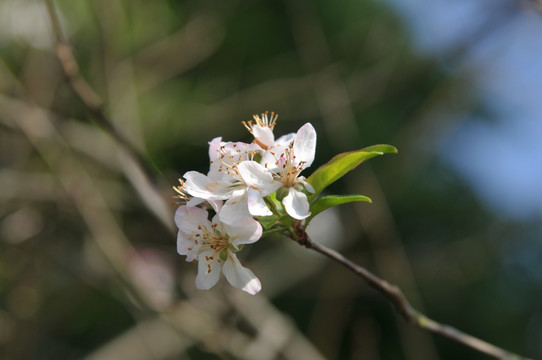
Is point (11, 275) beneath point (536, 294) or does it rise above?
above

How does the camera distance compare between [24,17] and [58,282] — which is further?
[58,282]

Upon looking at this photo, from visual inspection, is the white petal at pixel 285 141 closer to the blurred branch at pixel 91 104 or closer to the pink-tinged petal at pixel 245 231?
the pink-tinged petal at pixel 245 231

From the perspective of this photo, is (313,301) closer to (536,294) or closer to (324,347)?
(324,347)

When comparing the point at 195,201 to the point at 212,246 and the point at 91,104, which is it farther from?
the point at 91,104

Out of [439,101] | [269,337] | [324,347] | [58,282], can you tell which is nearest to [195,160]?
[58,282]

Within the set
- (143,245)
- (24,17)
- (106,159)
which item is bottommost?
(143,245)
